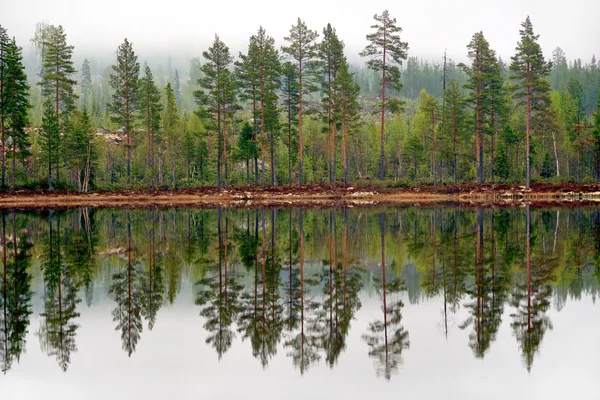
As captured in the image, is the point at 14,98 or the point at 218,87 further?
the point at 218,87

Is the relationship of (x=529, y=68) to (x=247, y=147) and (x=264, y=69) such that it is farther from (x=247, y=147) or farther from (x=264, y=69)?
(x=247, y=147)

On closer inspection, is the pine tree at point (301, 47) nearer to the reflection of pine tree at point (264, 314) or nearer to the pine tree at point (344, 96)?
the pine tree at point (344, 96)

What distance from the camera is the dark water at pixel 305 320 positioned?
8445 mm

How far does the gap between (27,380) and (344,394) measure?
4832 mm

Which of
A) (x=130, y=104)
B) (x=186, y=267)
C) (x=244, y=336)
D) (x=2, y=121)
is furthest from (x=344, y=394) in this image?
(x=130, y=104)

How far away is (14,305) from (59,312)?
4.30 feet

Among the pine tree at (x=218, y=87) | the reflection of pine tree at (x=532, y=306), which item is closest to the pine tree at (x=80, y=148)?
the pine tree at (x=218, y=87)

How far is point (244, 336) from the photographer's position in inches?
413

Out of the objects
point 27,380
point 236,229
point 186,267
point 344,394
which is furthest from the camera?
point 236,229

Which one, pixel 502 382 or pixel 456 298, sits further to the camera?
pixel 456 298

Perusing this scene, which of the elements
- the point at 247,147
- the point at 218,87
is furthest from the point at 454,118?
the point at 218,87

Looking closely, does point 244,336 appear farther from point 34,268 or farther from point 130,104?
point 130,104

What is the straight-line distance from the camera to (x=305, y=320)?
460 inches

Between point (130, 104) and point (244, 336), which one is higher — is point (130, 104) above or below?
above
